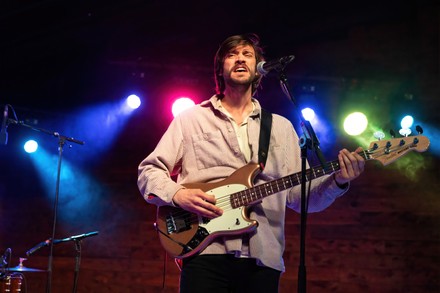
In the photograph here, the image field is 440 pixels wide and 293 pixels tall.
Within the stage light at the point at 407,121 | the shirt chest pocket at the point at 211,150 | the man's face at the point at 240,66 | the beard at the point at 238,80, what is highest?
the stage light at the point at 407,121

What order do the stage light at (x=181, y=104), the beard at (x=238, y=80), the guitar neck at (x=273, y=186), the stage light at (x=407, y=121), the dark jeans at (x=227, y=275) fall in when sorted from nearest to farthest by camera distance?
the dark jeans at (x=227, y=275) < the guitar neck at (x=273, y=186) < the beard at (x=238, y=80) < the stage light at (x=407, y=121) < the stage light at (x=181, y=104)

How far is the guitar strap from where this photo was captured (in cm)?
294

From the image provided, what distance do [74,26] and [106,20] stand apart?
397 mm

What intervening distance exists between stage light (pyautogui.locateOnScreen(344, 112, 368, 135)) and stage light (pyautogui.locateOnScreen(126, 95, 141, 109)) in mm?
2730

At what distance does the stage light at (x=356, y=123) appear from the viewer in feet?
20.7

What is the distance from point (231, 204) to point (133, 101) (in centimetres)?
441

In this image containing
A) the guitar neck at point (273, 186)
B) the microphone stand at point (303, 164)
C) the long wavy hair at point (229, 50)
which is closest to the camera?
the microphone stand at point (303, 164)

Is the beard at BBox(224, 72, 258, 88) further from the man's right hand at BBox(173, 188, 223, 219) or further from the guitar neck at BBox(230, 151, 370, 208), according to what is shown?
the man's right hand at BBox(173, 188, 223, 219)

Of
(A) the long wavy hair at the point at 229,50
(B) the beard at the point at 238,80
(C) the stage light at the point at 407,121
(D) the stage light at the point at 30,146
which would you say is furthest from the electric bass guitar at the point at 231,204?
(D) the stage light at the point at 30,146

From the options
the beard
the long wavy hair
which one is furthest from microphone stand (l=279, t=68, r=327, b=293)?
the long wavy hair

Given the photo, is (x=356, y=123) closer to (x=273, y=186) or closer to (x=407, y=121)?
(x=407, y=121)

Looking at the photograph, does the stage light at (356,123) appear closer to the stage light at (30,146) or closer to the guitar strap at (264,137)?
the guitar strap at (264,137)

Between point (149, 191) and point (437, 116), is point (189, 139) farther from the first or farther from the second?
point (437, 116)

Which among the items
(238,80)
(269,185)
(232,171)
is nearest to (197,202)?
(232,171)
